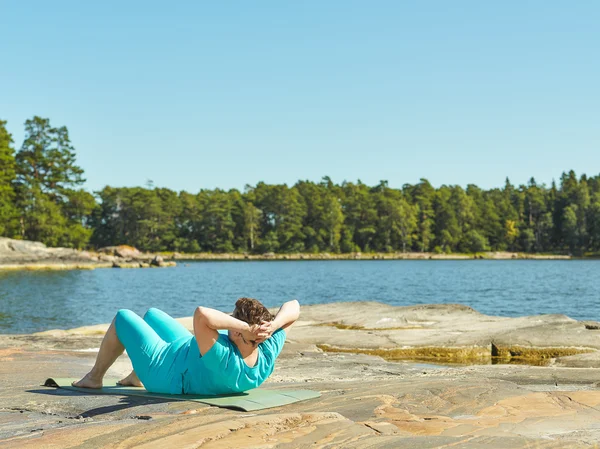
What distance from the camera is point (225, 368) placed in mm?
5676

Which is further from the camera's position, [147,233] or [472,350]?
[147,233]

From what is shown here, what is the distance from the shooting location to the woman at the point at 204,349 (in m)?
5.44

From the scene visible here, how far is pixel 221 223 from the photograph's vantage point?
11712 cm

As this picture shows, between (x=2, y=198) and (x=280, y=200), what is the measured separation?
55.5 m

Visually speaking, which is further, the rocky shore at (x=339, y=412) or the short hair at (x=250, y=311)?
the short hair at (x=250, y=311)

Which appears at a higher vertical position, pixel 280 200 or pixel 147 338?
pixel 280 200

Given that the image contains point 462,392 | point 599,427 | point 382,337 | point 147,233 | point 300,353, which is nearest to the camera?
point 599,427

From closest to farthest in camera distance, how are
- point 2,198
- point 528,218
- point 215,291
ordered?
1. point 215,291
2. point 2,198
3. point 528,218

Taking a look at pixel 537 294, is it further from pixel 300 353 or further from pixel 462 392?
pixel 462 392

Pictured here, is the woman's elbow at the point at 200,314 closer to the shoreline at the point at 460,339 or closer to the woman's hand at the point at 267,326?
the woman's hand at the point at 267,326

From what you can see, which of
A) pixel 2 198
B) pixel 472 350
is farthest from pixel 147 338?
pixel 2 198

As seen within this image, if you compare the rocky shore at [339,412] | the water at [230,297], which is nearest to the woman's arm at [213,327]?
the rocky shore at [339,412]

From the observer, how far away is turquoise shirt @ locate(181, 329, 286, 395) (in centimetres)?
562

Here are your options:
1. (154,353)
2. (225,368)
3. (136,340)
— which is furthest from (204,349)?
(136,340)
